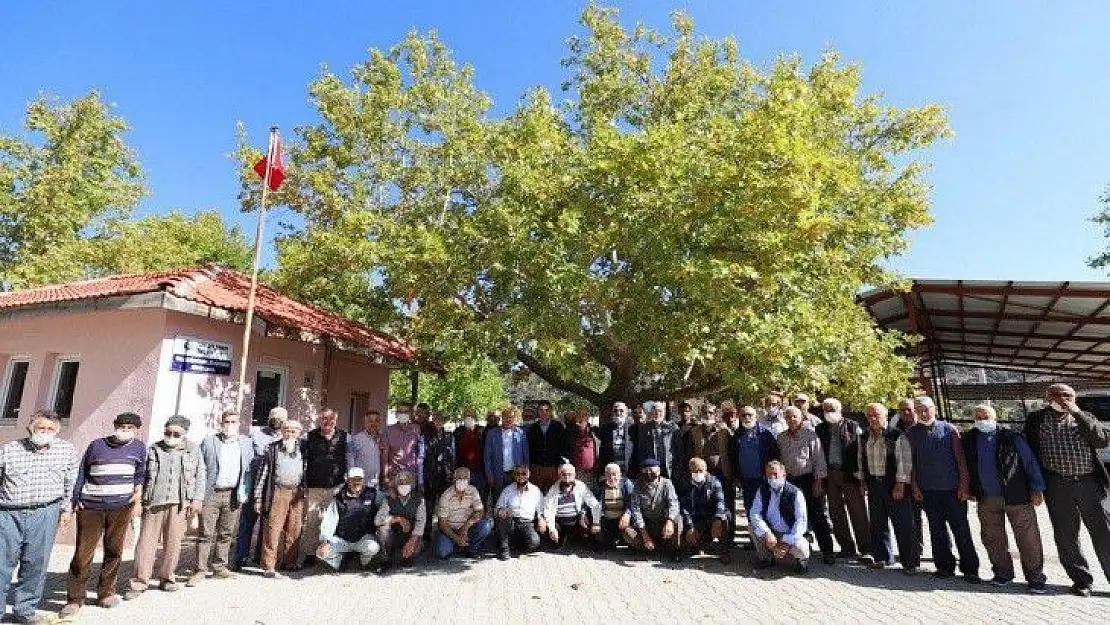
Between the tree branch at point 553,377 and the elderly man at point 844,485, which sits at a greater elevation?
the tree branch at point 553,377

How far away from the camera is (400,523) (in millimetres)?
7457

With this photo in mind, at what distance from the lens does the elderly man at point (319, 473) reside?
7469 millimetres

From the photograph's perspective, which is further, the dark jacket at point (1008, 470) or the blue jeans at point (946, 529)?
the blue jeans at point (946, 529)

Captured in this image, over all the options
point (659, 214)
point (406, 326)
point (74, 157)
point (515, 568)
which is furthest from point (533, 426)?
point (74, 157)

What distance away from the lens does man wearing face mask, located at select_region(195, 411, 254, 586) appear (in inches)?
258

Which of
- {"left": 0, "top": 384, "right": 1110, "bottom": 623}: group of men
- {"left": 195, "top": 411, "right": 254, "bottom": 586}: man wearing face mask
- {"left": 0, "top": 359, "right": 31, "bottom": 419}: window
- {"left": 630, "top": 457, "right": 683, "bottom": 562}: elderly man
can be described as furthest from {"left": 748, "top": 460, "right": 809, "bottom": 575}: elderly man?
{"left": 0, "top": 359, "right": 31, "bottom": 419}: window

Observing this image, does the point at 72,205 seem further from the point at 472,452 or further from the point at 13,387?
the point at 472,452

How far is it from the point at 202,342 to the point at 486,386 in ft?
91.2

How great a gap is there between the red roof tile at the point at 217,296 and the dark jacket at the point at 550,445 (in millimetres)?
3746

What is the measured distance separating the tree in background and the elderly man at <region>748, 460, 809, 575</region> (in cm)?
2206

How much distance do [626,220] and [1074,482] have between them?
5871 mm

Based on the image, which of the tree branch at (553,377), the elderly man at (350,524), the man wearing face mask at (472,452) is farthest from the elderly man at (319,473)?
the tree branch at (553,377)

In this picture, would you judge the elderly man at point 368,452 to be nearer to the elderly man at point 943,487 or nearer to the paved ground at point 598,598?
the paved ground at point 598,598

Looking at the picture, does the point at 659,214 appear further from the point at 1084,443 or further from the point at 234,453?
the point at 234,453
